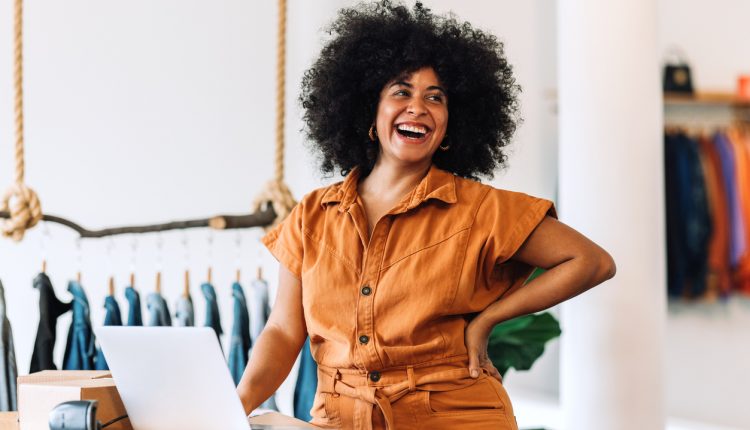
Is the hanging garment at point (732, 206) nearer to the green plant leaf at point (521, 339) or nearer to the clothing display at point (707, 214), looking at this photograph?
the clothing display at point (707, 214)

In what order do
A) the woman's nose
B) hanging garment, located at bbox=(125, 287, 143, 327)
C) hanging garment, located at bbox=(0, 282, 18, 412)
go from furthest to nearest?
hanging garment, located at bbox=(125, 287, 143, 327), hanging garment, located at bbox=(0, 282, 18, 412), the woman's nose

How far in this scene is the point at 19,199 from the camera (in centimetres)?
263

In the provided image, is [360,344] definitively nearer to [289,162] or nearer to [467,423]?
[467,423]

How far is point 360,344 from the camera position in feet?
5.65

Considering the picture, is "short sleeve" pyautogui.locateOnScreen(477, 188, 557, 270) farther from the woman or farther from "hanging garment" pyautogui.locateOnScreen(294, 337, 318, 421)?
"hanging garment" pyautogui.locateOnScreen(294, 337, 318, 421)

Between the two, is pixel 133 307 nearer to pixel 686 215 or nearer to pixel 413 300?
pixel 413 300

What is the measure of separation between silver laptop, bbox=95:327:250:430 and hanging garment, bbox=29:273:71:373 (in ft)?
3.92

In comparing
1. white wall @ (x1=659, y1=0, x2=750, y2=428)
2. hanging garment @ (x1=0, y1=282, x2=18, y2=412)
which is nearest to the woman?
hanging garment @ (x1=0, y1=282, x2=18, y2=412)

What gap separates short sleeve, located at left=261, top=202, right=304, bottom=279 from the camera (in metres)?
A: 1.89

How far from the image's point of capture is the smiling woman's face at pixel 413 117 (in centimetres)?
184

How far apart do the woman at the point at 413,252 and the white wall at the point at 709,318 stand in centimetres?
350

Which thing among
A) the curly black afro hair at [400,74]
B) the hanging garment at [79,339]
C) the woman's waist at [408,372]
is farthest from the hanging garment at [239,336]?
the woman's waist at [408,372]

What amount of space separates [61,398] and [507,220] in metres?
0.84

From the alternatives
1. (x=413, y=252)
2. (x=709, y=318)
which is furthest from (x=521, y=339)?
(x=709, y=318)
